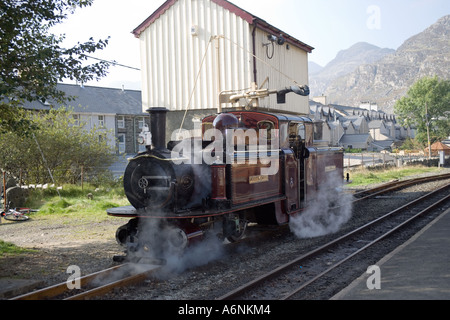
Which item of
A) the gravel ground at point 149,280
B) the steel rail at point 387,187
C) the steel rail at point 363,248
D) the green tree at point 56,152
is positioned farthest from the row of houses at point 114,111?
the steel rail at point 363,248

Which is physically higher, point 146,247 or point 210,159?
point 210,159

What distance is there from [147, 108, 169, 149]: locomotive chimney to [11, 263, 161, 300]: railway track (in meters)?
2.10

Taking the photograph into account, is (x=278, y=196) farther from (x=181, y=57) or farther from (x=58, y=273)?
(x=181, y=57)

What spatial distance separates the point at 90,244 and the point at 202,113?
8.16 meters

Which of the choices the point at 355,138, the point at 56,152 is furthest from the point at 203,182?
the point at 355,138

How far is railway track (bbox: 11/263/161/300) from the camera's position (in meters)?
5.50

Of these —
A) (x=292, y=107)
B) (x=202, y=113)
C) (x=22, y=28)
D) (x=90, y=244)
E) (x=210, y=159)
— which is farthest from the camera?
(x=292, y=107)

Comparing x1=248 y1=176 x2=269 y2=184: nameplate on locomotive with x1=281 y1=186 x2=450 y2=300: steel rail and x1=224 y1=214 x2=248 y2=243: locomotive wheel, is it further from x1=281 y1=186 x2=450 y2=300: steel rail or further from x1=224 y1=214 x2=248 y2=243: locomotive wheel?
x1=281 y1=186 x2=450 y2=300: steel rail

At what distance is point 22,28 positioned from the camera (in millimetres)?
8656

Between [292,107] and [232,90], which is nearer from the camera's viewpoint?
[232,90]

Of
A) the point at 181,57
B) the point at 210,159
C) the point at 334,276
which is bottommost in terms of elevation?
the point at 334,276

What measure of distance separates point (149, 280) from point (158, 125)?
8.44 ft

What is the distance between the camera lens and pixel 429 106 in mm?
68000

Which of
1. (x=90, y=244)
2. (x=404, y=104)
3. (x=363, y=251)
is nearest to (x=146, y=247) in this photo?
(x=90, y=244)
